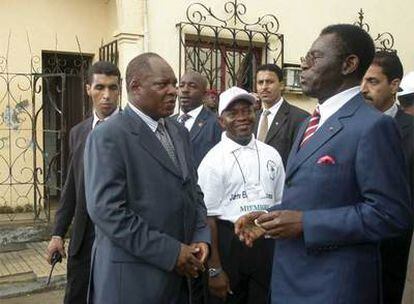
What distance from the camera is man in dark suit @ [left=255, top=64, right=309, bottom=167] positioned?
4.44 meters

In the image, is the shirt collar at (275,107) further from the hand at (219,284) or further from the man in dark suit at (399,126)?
the hand at (219,284)

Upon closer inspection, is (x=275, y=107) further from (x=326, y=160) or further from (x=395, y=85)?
(x=326, y=160)

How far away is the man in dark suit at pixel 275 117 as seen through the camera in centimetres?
444

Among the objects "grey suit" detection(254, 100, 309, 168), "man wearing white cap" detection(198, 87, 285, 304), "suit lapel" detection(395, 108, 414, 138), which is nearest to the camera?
"suit lapel" detection(395, 108, 414, 138)

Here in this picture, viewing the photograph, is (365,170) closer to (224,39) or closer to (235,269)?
(235,269)

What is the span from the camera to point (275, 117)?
4617mm

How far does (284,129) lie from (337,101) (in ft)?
7.59

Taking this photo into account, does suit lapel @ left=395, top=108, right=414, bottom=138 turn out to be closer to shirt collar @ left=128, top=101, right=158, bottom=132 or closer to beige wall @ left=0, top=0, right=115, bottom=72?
shirt collar @ left=128, top=101, right=158, bottom=132

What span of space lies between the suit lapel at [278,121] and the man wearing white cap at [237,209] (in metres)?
1.22

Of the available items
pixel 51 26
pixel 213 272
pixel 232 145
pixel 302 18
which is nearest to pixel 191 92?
pixel 232 145

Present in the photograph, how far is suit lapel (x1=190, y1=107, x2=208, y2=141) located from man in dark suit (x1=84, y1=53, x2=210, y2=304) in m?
1.98

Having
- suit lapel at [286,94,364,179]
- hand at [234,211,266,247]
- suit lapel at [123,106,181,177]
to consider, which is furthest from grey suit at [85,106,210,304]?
suit lapel at [286,94,364,179]

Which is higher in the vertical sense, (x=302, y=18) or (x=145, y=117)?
(x=302, y=18)

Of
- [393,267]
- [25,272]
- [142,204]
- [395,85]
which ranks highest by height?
[395,85]
